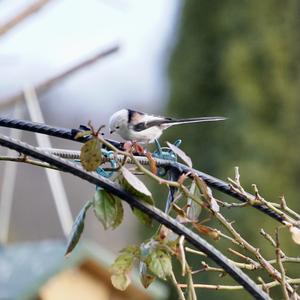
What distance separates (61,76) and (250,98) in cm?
169

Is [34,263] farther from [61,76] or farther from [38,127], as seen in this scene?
[38,127]

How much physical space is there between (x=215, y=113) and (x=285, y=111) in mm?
356

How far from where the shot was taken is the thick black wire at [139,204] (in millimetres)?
656

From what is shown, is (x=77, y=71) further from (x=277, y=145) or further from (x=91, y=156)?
(x=277, y=145)

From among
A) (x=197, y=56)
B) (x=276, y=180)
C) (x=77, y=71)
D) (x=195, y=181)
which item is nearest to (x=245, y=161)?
(x=276, y=180)

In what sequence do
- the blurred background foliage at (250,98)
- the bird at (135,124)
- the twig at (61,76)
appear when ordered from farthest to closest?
the blurred background foliage at (250,98), the twig at (61,76), the bird at (135,124)

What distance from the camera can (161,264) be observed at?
667 mm

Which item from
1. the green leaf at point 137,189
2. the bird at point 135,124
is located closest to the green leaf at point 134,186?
the green leaf at point 137,189

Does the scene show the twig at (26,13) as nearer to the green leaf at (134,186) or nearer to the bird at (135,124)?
the bird at (135,124)

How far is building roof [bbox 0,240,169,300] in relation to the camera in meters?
1.95

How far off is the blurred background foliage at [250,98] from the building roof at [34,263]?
1.26 metres

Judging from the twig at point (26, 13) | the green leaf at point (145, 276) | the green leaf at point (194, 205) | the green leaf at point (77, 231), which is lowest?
the green leaf at point (145, 276)

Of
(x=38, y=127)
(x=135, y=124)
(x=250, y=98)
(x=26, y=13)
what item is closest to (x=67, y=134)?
(x=38, y=127)

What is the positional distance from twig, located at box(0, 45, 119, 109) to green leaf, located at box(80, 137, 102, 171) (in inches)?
45.2
